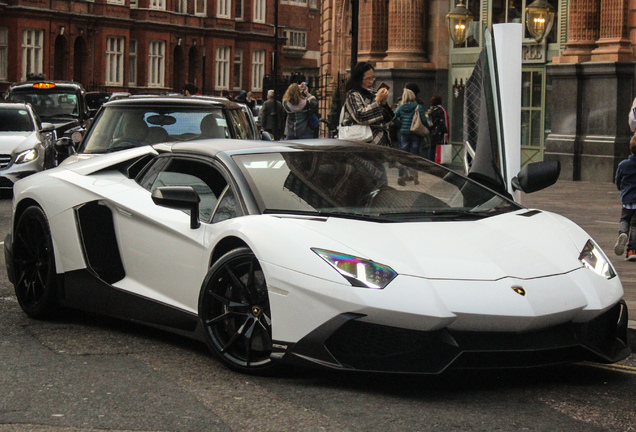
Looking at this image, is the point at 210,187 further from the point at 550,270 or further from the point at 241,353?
the point at 550,270

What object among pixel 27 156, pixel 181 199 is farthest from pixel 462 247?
pixel 27 156

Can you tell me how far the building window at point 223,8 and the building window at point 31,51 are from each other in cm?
1753

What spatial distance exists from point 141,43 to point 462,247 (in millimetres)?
70145

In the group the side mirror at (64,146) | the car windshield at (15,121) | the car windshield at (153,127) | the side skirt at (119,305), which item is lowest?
the side skirt at (119,305)

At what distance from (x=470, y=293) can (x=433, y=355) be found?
31 cm

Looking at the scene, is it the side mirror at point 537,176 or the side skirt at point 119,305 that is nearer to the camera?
the side skirt at point 119,305

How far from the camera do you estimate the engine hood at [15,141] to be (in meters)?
18.3

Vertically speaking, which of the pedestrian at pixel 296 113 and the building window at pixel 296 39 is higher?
the building window at pixel 296 39

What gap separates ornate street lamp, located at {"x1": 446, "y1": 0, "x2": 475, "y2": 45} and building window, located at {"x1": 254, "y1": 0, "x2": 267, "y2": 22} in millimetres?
58858

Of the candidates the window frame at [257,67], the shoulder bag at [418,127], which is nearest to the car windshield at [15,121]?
the shoulder bag at [418,127]

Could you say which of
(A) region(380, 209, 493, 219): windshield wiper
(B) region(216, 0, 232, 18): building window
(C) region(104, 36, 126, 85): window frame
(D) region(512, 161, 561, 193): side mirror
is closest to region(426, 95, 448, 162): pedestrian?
(D) region(512, 161, 561, 193): side mirror

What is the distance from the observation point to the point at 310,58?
99.8m

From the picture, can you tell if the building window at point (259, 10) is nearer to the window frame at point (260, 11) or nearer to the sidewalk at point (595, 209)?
the window frame at point (260, 11)

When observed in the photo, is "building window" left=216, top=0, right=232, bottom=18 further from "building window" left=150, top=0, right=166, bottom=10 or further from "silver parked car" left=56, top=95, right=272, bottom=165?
"silver parked car" left=56, top=95, right=272, bottom=165
